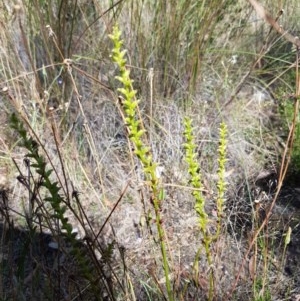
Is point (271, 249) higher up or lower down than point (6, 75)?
lower down

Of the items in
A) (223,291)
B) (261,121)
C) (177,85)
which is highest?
(177,85)

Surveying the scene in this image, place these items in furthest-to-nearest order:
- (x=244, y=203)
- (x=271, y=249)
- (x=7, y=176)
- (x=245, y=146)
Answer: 1. (x=245, y=146)
2. (x=7, y=176)
3. (x=244, y=203)
4. (x=271, y=249)

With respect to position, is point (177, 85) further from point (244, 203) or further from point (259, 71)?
point (244, 203)

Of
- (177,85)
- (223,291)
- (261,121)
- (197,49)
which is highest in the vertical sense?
(197,49)

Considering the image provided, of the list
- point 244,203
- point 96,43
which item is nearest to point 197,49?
point 96,43

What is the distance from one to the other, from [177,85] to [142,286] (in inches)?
45.3

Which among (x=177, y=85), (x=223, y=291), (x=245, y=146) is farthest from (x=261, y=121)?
(x=223, y=291)

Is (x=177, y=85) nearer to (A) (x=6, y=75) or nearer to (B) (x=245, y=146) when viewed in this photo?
(B) (x=245, y=146)

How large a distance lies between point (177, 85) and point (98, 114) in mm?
440

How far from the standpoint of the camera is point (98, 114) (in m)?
2.64

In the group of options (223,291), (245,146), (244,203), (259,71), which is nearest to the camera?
(223,291)

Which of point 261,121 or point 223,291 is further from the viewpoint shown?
point 261,121

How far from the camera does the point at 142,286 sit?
197 cm

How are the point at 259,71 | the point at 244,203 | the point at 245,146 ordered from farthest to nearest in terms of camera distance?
the point at 259,71 → the point at 245,146 → the point at 244,203
